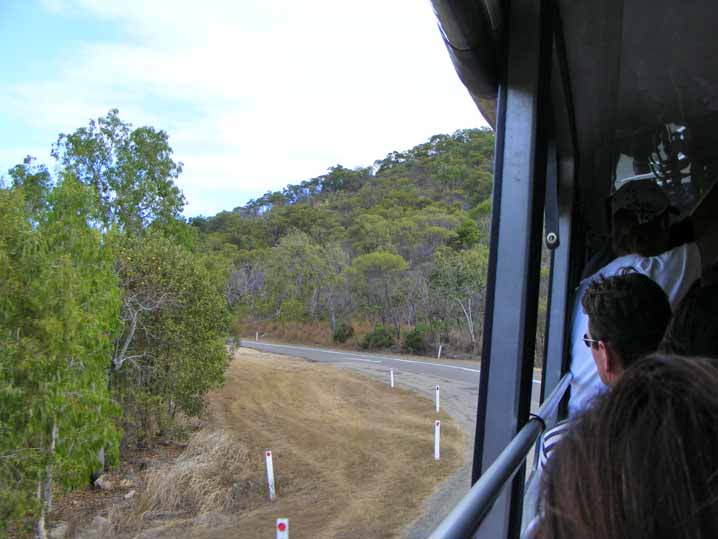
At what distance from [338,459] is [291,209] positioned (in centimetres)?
2414

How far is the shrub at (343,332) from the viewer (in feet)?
78.5

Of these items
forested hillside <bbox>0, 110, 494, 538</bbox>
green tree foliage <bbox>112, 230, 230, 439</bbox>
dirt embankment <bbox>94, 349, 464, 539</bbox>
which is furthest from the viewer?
green tree foliage <bbox>112, 230, 230, 439</bbox>

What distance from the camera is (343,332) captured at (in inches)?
947

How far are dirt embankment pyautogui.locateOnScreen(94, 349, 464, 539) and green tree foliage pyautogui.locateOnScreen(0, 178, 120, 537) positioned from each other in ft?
5.21

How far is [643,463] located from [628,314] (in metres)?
0.81

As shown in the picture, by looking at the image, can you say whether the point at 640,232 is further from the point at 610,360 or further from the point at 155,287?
the point at 155,287

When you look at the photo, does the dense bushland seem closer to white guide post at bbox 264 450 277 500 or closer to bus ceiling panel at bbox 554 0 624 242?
white guide post at bbox 264 450 277 500

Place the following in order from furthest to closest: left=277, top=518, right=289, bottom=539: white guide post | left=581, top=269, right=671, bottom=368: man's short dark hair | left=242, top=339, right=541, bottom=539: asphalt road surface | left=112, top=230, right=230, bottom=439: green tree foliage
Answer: left=112, top=230, right=230, bottom=439: green tree foliage
left=242, top=339, right=541, bottom=539: asphalt road surface
left=277, top=518, right=289, bottom=539: white guide post
left=581, top=269, right=671, bottom=368: man's short dark hair

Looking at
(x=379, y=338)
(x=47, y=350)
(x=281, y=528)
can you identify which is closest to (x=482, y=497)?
(x=281, y=528)

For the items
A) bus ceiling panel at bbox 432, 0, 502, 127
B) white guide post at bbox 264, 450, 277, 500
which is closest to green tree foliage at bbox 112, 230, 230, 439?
white guide post at bbox 264, 450, 277, 500

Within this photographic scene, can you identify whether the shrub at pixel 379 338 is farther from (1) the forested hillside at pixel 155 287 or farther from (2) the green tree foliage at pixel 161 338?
(2) the green tree foliage at pixel 161 338

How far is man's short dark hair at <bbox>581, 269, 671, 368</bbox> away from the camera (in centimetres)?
111

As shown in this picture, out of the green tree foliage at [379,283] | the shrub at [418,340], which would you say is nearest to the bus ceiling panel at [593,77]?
the shrub at [418,340]

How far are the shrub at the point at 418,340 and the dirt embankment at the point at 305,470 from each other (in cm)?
448
